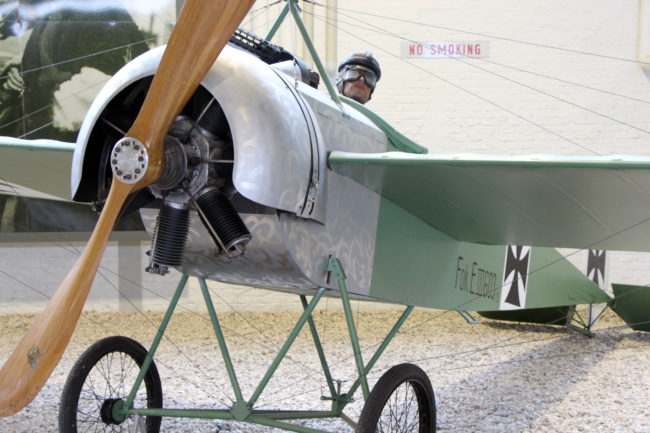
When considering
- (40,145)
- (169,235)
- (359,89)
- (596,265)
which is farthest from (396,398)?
(596,265)

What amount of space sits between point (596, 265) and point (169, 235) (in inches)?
219

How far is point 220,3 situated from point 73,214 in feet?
20.7

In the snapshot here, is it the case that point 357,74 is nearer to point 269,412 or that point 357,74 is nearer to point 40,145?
point 40,145

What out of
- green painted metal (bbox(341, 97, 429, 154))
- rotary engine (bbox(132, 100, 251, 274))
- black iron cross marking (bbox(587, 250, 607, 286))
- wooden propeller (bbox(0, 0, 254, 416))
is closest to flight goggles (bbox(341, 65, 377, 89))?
green painted metal (bbox(341, 97, 429, 154))

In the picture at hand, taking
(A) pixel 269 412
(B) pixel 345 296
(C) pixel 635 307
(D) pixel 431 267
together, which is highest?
(D) pixel 431 267

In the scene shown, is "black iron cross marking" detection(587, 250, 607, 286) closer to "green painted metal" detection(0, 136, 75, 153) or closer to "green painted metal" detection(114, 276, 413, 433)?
"green painted metal" detection(114, 276, 413, 433)

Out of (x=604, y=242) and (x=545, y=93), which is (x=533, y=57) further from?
(x=604, y=242)

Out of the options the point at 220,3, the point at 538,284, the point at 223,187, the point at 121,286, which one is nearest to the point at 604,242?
the point at 538,284

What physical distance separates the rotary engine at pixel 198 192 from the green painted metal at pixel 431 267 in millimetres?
1054

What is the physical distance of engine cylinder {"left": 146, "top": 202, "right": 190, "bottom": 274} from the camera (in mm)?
2455

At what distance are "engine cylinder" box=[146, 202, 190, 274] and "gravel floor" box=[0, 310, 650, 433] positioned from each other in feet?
5.36

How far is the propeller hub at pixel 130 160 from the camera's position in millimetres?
2266

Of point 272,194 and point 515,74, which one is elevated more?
point 515,74

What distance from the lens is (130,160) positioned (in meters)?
2.28
